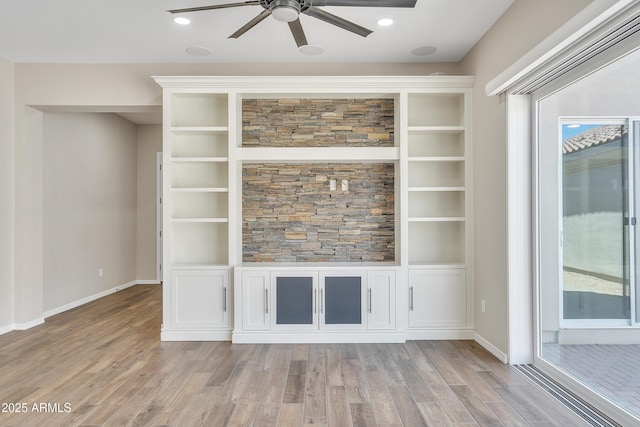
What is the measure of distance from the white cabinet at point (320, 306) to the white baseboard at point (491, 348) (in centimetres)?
85

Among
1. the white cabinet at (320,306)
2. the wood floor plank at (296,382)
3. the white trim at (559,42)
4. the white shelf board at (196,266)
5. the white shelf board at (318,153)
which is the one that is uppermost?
the white trim at (559,42)

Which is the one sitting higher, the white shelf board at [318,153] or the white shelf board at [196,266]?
the white shelf board at [318,153]

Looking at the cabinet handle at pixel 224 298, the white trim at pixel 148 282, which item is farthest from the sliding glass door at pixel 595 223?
the white trim at pixel 148 282

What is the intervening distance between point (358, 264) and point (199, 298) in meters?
1.73

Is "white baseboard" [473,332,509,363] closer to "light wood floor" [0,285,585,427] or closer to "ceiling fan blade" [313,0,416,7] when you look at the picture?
"light wood floor" [0,285,585,427]

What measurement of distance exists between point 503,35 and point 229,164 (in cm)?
284

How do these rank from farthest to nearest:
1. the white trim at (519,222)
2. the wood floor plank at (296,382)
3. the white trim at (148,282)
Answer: the white trim at (148,282), the white trim at (519,222), the wood floor plank at (296,382)

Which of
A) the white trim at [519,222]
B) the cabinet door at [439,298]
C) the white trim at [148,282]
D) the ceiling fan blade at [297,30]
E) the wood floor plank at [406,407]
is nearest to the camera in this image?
the wood floor plank at [406,407]

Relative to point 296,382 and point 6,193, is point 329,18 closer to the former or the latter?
point 296,382

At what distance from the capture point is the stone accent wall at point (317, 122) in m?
4.14

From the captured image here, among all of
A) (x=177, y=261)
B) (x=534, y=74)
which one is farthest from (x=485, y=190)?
(x=177, y=261)

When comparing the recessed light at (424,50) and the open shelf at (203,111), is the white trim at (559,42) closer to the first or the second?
the recessed light at (424,50)

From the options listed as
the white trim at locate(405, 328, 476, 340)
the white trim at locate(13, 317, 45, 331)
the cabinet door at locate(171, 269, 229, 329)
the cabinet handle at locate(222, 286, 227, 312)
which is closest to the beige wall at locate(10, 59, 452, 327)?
the white trim at locate(13, 317, 45, 331)

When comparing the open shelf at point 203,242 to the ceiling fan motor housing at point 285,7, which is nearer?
the ceiling fan motor housing at point 285,7
